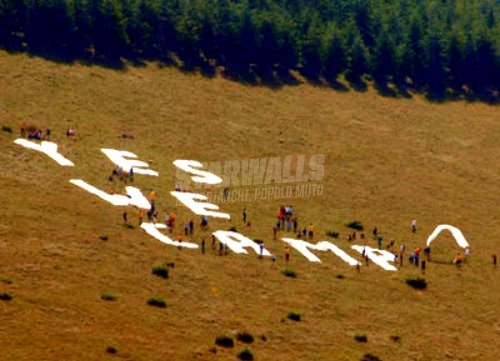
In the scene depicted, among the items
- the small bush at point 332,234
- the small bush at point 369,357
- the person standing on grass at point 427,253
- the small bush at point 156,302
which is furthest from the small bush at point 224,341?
the person standing on grass at point 427,253

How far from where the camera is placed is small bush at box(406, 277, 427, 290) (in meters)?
74.8

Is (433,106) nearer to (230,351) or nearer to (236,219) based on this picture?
(236,219)

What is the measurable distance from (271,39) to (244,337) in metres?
85.4

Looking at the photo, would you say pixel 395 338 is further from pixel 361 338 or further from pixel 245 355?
pixel 245 355

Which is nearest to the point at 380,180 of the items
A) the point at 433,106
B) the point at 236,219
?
the point at 236,219

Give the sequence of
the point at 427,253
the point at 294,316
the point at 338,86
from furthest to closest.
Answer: the point at 338,86 → the point at 427,253 → the point at 294,316

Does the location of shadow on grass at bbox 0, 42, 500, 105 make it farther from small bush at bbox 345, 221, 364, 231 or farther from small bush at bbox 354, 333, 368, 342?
small bush at bbox 354, 333, 368, 342

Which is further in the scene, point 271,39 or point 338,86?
point 271,39

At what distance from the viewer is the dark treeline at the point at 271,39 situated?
419ft

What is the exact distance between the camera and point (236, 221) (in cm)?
8294

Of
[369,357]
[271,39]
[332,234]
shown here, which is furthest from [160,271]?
[271,39]

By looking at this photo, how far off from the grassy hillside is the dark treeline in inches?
254

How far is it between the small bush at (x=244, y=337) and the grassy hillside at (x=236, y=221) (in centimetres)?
59

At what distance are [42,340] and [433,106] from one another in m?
94.3
